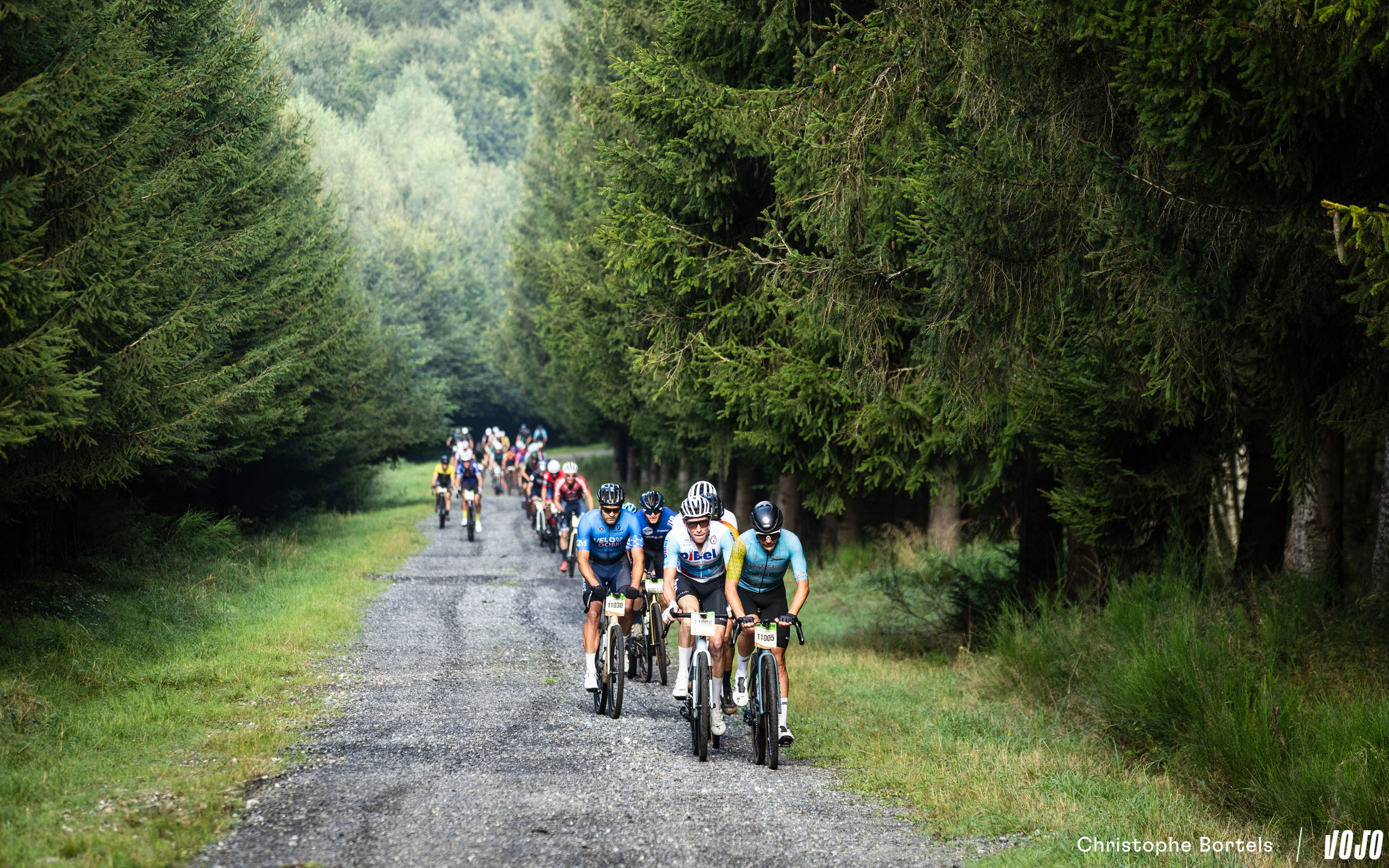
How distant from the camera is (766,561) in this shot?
9117 mm

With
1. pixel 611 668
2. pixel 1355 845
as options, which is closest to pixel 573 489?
pixel 611 668

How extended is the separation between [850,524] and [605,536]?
36.9 ft

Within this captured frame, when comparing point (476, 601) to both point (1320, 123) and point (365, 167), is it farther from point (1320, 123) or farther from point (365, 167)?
point (365, 167)

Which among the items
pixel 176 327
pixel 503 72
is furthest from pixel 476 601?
pixel 503 72

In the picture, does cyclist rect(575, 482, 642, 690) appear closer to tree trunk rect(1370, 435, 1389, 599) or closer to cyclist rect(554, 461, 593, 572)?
tree trunk rect(1370, 435, 1389, 599)

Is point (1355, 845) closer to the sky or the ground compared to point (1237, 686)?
closer to the ground

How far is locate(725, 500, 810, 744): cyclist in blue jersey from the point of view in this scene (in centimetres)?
879

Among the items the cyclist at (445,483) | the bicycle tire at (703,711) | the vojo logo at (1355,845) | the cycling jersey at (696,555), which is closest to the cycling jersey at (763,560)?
the cycling jersey at (696,555)

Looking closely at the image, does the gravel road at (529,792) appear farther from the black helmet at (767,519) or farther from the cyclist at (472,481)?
the cyclist at (472,481)

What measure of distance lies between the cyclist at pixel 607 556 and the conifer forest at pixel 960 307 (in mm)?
2497

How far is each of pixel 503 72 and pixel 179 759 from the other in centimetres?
10150

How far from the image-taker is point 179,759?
27.0 ft

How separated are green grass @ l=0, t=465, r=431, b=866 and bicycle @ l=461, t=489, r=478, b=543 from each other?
317 inches

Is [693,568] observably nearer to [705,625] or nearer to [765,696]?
[705,625]
